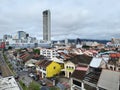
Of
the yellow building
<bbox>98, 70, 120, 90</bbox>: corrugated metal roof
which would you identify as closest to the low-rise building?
<bbox>98, 70, 120, 90</bbox>: corrugated metal roof

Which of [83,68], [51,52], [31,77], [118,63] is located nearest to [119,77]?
[83,68]

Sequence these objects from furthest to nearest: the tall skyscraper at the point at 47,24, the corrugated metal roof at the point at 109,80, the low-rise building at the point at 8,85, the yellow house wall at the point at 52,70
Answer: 1. the tall skyscraper at the point at 47,24
2. the yellow house wall at the point at 52,70
3. the low-rise building at the point at 8,85
4. the corrugated metal roof at the point at 109,80

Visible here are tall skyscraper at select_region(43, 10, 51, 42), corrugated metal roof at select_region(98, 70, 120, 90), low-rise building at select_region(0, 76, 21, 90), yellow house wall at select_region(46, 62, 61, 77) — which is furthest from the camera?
tall skyscraper at select_region(43, 10, 51, 42)

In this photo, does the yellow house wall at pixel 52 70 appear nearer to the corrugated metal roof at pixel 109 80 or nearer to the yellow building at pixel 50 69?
the yellow building at pixel 50 69

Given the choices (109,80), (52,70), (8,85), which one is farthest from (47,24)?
(109,80)

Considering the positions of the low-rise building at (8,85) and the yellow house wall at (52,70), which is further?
the yellow house wall at (52,70)

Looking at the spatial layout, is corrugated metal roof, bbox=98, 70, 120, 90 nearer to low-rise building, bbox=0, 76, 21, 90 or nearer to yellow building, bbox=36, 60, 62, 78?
low-rise building, bbox=0, 76, 21, 90

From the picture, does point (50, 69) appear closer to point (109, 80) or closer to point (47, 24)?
point (109, 80)

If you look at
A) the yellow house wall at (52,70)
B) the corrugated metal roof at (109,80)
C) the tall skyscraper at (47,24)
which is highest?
the tall skyscraper at (47,24)

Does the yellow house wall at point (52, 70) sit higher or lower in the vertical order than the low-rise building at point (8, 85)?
lower

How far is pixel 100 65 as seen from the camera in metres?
31.9

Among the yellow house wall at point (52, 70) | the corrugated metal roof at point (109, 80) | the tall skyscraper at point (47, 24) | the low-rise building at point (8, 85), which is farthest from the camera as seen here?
the tall skyscraper at point (47, 24)

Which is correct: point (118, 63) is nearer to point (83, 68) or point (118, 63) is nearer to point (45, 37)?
point (83, 68)

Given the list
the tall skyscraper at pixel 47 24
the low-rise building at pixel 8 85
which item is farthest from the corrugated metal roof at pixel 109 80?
the tall skyscraper at pixel 47 24
